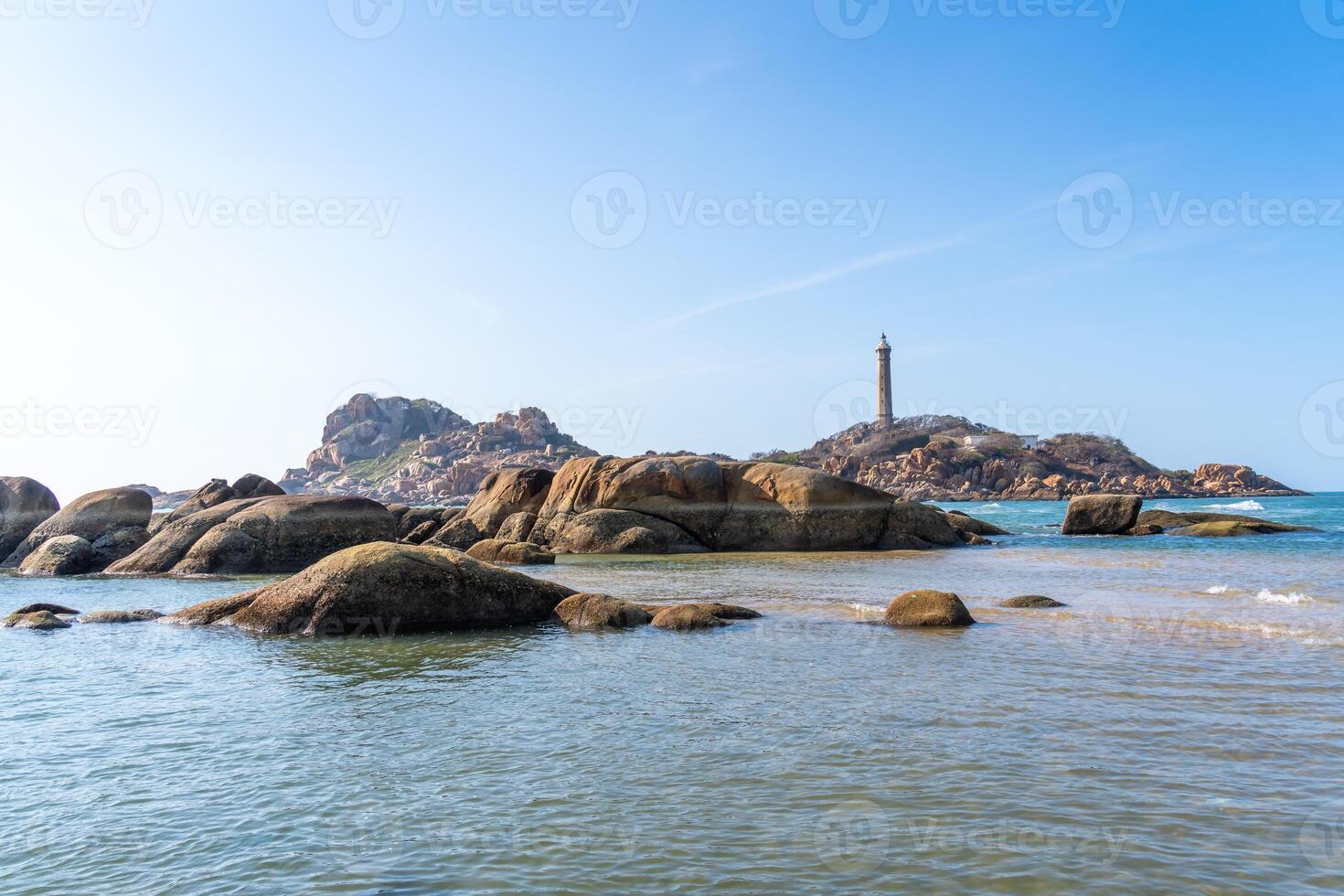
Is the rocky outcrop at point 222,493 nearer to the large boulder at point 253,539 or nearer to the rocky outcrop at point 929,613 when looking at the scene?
the large boulder at point 253,539

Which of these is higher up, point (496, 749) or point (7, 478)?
point (7, 478)

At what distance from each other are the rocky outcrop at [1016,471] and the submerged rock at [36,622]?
353 feet

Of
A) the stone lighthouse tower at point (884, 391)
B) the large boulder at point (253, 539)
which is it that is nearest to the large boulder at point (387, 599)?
the large boulder at point (253, 539)

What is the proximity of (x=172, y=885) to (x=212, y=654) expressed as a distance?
27.1 ft

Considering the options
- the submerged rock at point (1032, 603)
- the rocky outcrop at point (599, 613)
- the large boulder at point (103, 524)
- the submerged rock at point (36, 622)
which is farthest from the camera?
the large boulder at point (103, 524)

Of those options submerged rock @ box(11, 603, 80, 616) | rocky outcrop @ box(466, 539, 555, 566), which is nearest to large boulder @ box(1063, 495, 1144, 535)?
rocky outcrop @ box(466, 539, 555, 566)

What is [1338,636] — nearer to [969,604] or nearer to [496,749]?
[969,604]

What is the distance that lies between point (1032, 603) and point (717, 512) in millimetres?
19210

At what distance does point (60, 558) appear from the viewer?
27781 millimetres

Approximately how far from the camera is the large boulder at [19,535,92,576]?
2772 centimetres

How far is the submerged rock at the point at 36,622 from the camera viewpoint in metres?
15.9

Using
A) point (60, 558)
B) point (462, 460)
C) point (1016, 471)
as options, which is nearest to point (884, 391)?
point (1016, 471)

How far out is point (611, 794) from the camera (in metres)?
6.66

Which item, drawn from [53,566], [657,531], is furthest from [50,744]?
[657,531]
